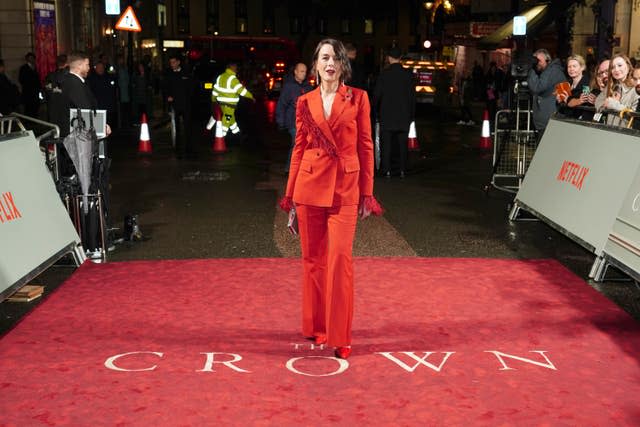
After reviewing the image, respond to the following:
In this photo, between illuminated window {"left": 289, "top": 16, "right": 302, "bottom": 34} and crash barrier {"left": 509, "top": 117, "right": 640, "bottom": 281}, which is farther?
illuminated window {"left": 289, "top": 16, "right": 302, "bottom": 34}

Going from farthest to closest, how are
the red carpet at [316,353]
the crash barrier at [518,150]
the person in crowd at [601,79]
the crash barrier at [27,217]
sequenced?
the crash barrier at [518,150] < the person in crowd at [601,79] < the crash barrier at [27,217] < the red carpet at [316,353]

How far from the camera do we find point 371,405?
17.4 feet

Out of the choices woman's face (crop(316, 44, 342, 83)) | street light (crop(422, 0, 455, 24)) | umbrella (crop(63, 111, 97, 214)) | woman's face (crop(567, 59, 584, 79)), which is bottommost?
umbrella (crop(63, 111, 97, 214))

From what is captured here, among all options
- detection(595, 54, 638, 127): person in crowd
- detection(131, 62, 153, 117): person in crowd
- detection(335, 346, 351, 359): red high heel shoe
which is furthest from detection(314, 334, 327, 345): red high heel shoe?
detection(131, 62, 153, 117): person in crowd

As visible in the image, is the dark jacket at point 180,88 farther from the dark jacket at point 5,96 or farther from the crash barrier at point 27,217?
the crash barrier at point 27,217

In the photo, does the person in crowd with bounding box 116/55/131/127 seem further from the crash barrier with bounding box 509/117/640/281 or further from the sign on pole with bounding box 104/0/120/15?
the crash barrier with bounding box 509/117/640/281

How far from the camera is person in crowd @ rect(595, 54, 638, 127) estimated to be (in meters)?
10.7

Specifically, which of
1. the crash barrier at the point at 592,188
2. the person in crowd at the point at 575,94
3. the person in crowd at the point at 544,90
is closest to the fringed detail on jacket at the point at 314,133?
the crash barrier at the point at 592,188

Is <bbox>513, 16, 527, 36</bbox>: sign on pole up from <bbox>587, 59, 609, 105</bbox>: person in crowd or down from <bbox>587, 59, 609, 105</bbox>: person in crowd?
up

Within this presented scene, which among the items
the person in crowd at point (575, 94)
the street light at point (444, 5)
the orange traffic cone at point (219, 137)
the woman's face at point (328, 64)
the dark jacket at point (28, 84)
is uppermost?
the street light at point (444, 5)

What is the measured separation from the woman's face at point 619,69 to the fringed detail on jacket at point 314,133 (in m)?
6.03

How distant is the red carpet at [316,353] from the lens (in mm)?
5238

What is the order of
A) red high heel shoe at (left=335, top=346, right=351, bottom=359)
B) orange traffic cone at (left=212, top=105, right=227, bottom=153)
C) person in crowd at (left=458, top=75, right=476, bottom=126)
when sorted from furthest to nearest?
person in crowd at (left=458, top=75, right=476, bottom=126), orange traffic cone at (left=212, top=105, right=227, bottom=153), red high heel shoe at (left=335, top=346, right=351, bottom=359)

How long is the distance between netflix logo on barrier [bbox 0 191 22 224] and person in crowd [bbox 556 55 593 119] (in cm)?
653
